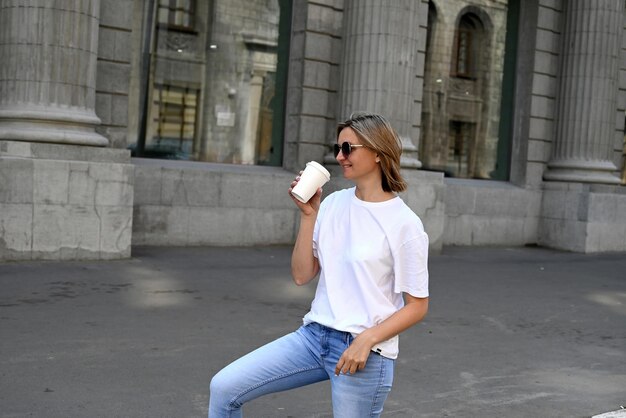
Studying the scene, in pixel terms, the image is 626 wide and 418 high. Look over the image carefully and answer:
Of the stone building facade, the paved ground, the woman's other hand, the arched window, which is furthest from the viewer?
the arched window

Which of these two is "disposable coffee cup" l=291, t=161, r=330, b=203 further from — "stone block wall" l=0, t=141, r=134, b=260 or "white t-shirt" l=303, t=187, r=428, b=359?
"stone block wall" l=0, t=141, r=134, b=260

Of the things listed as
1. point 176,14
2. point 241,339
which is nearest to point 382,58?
point 176,14

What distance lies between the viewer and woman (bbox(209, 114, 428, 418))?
308 cm

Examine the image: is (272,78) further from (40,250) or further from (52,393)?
(52,393)

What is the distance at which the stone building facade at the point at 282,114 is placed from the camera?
10461 mm

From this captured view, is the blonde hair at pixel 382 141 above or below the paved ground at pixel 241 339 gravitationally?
above

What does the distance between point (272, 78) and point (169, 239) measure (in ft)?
12.1

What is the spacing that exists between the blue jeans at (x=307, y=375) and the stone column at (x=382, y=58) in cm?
1063

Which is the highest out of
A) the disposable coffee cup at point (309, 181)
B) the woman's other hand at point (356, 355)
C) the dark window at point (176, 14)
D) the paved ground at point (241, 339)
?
the dark window at point (176, 14)

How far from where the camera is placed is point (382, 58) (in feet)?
45.1

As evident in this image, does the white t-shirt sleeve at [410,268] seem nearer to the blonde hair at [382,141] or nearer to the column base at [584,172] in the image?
the blonde hair at [382,141]

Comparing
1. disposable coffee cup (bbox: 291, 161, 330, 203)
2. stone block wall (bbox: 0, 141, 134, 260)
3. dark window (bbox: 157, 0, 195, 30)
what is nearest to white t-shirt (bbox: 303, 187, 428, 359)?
disposable coffee cup (bbox: 291, 161, 330, 203)

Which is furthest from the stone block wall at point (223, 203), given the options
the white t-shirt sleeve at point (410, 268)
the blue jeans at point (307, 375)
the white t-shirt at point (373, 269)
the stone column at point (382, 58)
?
the white t-shirt sleeve at point (410, 268)

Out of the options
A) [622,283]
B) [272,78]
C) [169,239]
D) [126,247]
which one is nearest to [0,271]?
[126,247]
